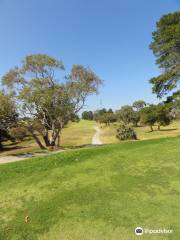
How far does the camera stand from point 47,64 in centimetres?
2650

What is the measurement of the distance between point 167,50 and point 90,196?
17.8 meters

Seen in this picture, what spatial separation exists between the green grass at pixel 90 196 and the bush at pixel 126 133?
1201 inches

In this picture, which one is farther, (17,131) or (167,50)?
(17,131)

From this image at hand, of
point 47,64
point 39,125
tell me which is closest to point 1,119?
point 39,125

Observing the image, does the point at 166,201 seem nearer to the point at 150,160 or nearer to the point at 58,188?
the point at 58,188

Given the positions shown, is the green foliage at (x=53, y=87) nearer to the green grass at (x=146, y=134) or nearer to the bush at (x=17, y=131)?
the bush at (x=17, y=131)

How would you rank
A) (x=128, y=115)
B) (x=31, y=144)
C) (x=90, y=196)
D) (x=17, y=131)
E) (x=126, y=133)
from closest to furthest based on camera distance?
(x=90, y=196) < (x=17, y=131) < (x=126, y=133) < (x=31, y=144) < (x=128, y=115)

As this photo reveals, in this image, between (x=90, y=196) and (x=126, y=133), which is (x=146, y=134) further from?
(x=90, y=196)

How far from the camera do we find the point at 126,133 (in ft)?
144

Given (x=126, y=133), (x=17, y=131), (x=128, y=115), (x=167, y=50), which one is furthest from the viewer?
(x=128, y=115)

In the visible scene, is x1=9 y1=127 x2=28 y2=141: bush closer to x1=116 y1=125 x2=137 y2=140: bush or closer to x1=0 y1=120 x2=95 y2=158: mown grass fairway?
x1=0 y1=120 x2=95 y2=158: mown grass fairway

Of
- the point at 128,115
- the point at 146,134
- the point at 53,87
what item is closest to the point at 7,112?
the point at 53,87

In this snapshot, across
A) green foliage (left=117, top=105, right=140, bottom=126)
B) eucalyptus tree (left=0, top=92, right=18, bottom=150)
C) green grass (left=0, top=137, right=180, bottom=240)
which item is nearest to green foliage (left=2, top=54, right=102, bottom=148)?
eucalyptus tree (left=0, top=92, right=18, bottom=150)

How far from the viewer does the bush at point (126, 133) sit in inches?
1715
